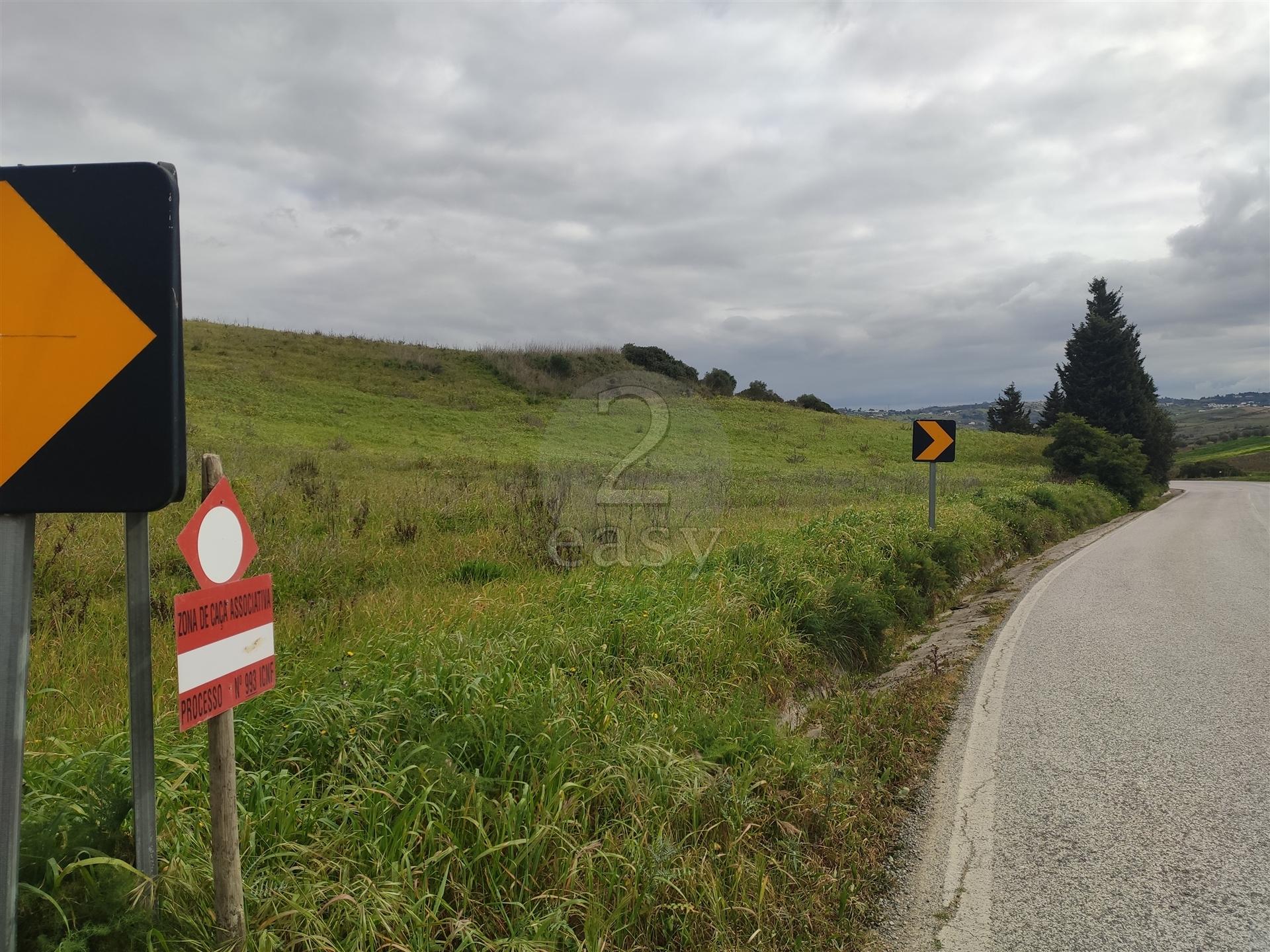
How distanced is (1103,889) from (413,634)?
3975 mm

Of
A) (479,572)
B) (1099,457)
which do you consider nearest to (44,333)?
(479,572)

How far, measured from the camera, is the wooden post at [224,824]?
2.16 m

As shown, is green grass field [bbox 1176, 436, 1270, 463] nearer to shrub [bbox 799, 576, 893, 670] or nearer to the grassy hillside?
the grassy hillside

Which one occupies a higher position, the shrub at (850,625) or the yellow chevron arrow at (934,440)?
the yellow chevron arrow at (934,440)

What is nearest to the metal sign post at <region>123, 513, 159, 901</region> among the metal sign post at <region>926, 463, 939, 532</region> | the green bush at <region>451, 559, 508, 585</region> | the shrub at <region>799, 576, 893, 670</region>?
the green bush at <region>451, 559, 508, 585</region>

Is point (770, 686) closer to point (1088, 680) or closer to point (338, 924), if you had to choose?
point (1088, 680)

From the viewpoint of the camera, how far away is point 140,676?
6.63 ft

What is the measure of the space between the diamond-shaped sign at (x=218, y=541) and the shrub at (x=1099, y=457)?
31355 mm

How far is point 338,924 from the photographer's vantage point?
2.47 metres

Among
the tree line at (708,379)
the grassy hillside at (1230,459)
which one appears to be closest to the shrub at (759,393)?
the tree line at (708,379)

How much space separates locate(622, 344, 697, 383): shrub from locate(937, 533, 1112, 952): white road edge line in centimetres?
3693

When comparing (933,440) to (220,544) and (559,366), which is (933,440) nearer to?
(220,544)

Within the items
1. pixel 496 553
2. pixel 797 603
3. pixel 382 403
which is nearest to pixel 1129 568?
pixel 797 603

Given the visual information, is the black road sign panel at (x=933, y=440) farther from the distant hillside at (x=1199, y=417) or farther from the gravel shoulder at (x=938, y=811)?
the distant hillside at (x=1199, y=417)
